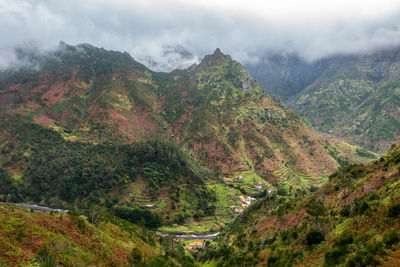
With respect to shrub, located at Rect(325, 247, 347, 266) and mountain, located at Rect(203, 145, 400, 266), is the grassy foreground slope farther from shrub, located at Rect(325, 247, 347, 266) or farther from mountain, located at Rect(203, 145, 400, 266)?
shrub, located at Rect(325, 247, 347, 266)

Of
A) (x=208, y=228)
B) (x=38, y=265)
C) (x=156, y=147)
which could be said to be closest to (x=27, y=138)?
(x=156, y=147)

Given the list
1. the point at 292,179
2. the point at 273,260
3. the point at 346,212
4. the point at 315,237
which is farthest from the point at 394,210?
the point at 292,179

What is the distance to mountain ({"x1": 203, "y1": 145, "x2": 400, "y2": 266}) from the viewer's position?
1806 cm

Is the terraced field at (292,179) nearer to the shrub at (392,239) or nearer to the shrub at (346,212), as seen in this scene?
the shrub at (346,212)

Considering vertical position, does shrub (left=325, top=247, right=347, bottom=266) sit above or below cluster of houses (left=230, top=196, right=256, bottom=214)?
above

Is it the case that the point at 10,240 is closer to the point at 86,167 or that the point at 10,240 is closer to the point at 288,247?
the point at 288,247

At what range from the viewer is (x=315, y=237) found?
1185 inches

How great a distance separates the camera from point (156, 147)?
568ft

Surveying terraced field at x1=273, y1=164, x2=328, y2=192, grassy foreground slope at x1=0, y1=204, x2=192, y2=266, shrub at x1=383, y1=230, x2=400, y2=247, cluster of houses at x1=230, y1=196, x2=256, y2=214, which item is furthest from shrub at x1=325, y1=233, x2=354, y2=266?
terraced field at x1=273, y1=164, x2=328, y2=192

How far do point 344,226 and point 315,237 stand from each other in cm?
410

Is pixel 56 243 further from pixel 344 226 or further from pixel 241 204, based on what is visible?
pixel 241 204

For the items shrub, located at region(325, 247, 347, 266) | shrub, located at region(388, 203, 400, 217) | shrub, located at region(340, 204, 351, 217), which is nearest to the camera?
shrub, located at region(388, 203, 400, 217)

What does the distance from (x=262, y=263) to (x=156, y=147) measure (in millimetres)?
145029

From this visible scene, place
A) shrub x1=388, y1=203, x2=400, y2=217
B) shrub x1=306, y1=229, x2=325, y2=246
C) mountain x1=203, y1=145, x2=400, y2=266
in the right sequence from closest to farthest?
mountain x1=203, y1=145, x2=400, y2=266 < shrub x1=388, y1=203, x2=400, y2=217 < shrub x1=306, y1=229, x2=325, y2=246
